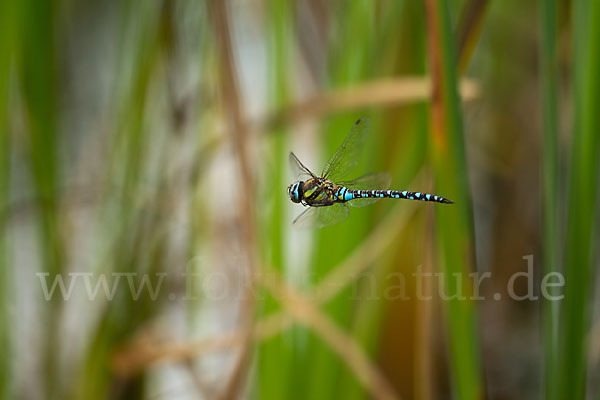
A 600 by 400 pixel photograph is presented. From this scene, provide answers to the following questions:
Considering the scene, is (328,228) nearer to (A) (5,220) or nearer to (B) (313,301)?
(B) (313,301)

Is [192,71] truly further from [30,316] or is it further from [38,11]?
[30,316]

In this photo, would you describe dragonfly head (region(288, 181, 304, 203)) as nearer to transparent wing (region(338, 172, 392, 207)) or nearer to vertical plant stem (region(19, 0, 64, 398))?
transparent wing (region(338, 172, 392, 207))

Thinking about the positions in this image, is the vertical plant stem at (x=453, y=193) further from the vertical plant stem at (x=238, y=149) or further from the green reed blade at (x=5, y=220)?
the green reed blade at (x=5, y=220)

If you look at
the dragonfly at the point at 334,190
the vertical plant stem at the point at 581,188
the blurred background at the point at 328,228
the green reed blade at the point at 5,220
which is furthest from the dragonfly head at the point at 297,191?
the green reed blade at the point at 5,220

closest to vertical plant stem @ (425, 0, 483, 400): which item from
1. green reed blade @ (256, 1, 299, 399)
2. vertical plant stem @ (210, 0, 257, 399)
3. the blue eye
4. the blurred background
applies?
the blurred background

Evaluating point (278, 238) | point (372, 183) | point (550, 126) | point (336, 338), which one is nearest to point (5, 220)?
point (278, 238)

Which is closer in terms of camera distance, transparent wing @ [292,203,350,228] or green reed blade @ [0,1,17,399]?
transparent wing @ [292,203,350,228]
